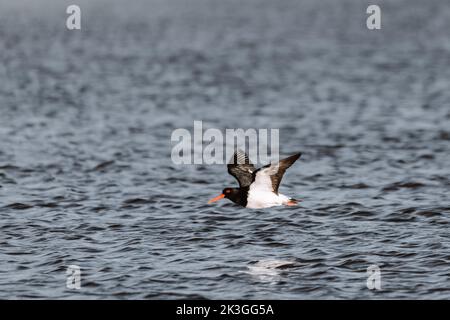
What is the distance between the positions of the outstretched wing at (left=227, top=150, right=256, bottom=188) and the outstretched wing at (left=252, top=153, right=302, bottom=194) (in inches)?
8.4

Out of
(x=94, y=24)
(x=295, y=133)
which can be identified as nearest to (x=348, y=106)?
(x=295, y=133)

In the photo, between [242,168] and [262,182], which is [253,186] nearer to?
[262,182]

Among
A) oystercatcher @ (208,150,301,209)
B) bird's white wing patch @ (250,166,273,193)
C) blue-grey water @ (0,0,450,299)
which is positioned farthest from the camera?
oystercatcher @ (208,150,301,209)

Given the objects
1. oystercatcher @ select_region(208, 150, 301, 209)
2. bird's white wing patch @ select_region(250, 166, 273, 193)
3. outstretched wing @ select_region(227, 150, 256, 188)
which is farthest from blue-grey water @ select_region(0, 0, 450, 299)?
outstretched wing @ select_region(227, 150, 256, 188)

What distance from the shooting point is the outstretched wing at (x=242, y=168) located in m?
16.8

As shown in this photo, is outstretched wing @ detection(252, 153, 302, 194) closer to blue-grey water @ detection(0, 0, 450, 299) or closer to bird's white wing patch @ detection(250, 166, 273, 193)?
bird's white wing patch @ detection(250, 166, 273, 193)

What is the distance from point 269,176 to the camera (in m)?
16.6

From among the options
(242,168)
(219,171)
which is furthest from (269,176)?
(219,171)

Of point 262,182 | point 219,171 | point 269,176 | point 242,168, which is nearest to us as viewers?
point 269,176

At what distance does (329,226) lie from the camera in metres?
19.4

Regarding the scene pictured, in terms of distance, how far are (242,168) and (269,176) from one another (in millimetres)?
600

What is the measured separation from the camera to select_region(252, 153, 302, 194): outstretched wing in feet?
53.4

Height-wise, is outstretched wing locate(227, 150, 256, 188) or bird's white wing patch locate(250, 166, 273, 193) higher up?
outstretched wing locate(227, 150, 256, 188)
